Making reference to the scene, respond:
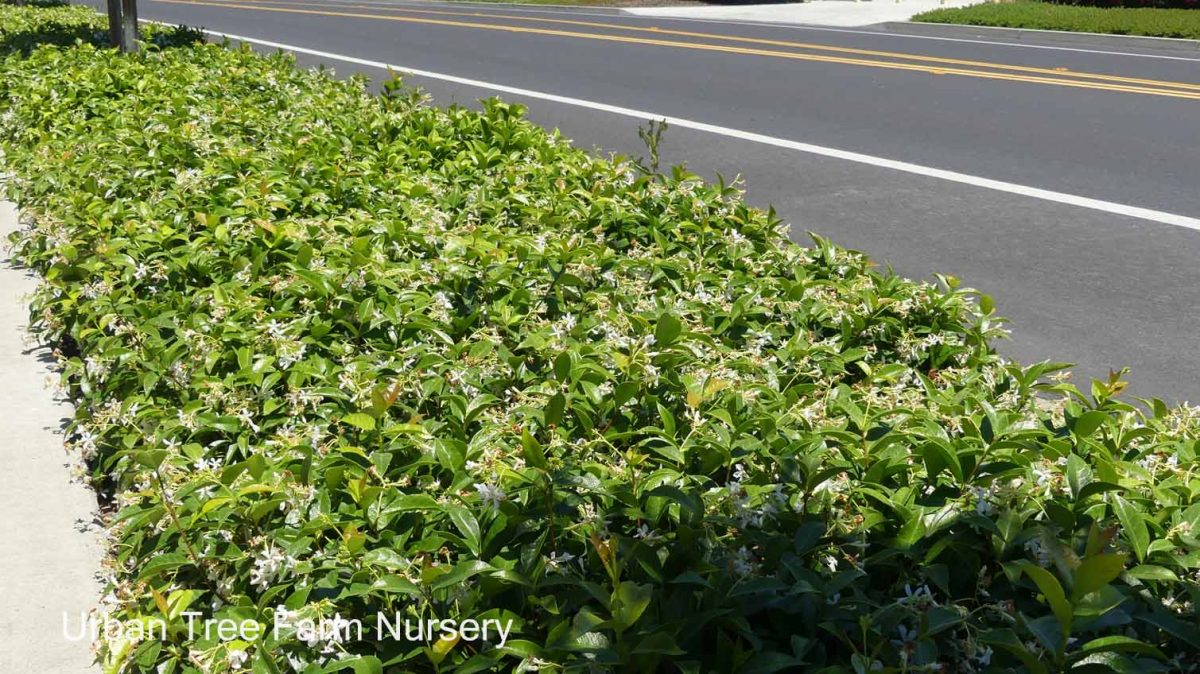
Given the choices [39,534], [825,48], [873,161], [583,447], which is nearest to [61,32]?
[873,161]

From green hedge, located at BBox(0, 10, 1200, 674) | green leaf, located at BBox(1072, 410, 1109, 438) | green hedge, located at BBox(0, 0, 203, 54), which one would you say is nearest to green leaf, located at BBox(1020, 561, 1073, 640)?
green hedge, located at BBox(0, 10, 1200, 674)

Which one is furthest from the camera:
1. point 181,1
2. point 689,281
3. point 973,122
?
point 181,1

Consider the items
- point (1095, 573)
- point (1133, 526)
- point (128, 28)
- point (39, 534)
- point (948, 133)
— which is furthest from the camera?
point (128, 28)

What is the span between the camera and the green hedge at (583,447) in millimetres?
2230

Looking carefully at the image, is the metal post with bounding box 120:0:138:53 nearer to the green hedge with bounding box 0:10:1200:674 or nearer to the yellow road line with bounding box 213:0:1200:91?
the green hedge with bounding box 0:10:1200:674

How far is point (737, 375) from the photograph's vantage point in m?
3.34

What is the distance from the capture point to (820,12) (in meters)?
25.9

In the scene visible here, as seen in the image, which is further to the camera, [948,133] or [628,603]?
[948,133]

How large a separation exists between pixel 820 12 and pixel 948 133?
1693cm

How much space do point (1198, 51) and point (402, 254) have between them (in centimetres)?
1650

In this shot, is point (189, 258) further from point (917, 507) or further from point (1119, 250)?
point (1119, 250)

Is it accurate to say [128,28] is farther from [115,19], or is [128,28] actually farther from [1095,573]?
[1095,573]

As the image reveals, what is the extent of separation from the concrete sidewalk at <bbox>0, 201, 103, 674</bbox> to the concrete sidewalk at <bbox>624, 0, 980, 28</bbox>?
69.4 ft

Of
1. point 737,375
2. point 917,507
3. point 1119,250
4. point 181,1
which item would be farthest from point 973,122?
point 181,1
